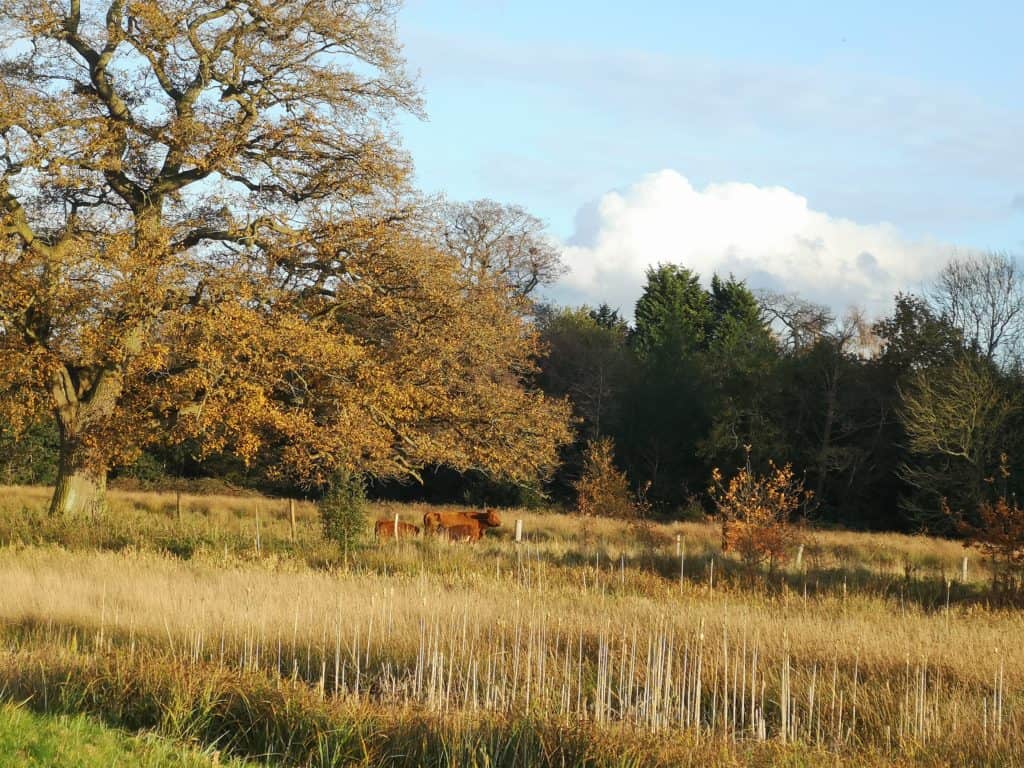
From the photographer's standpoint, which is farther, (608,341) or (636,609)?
(608,341)

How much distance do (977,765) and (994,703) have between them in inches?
38.3

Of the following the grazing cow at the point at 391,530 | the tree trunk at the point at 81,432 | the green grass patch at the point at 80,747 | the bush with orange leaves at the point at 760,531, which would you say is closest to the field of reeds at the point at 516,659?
the bush with orange leaves at the point at 760,531

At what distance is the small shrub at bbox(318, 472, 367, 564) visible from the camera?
71.6 ft

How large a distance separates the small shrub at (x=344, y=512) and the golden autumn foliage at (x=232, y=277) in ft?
2.32

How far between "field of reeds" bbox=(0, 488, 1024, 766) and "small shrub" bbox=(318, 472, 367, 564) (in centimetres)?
233

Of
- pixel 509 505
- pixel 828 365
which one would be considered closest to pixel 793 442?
pixel 828 365

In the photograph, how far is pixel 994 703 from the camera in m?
8.53

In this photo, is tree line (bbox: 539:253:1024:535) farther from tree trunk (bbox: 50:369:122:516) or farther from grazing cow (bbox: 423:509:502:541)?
tree trunk (bbox: 50:369:122:516)

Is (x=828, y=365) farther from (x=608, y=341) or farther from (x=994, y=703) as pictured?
(x=994, y=703)

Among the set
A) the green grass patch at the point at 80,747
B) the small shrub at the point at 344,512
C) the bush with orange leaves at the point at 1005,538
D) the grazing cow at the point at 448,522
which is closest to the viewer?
the green grass patch at the point at 80,747

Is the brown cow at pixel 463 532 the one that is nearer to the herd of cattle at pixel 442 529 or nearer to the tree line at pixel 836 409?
Answer: the herd of cattle at pixel 442 529

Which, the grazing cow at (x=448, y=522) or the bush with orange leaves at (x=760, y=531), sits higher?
the bush with orange leaves at (x=760, y=531)

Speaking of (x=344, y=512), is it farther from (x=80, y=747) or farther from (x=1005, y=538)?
(x=80, y=747)

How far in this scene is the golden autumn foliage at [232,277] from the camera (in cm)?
2220
